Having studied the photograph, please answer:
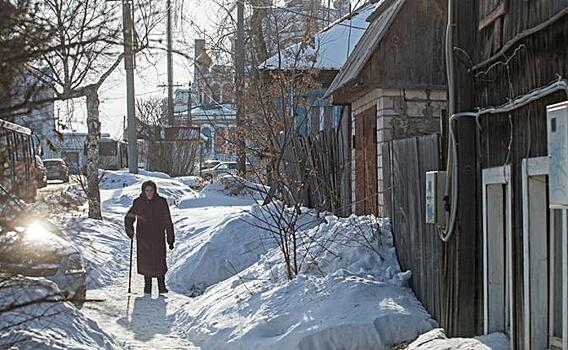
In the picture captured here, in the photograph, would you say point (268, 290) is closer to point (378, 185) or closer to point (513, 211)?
point (378, 185)

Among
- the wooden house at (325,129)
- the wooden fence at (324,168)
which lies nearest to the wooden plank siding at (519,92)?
the wooden house at (325,129)

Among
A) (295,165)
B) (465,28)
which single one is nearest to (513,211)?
(465,28)

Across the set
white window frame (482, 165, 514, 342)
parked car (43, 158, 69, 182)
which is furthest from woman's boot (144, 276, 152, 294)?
parked car (43, 158, 69, 182)

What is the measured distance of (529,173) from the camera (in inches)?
203

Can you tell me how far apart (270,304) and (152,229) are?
410 centimetres

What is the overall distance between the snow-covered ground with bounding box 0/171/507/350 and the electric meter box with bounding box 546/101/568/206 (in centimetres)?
158

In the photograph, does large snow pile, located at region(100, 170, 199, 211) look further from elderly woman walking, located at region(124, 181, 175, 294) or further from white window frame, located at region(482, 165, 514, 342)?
white window frame, located at region(482, 165, 514, 342)

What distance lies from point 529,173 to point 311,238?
4896mm

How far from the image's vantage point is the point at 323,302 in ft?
25.3

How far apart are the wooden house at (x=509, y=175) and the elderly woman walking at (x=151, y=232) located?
6.21 metres

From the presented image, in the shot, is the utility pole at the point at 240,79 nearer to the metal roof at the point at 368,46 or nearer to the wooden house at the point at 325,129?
the wooden house at the point at 325,129

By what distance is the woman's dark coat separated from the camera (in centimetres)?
1189

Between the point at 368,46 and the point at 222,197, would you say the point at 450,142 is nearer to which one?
the point at 368,46

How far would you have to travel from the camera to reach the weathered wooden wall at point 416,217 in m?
7.23
